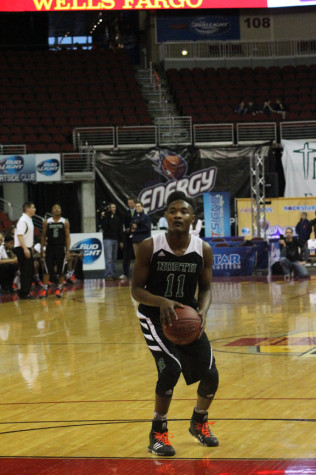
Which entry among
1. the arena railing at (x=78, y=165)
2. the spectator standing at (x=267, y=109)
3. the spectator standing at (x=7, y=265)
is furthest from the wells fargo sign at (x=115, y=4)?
the spectator standing at (x=267, y=109)

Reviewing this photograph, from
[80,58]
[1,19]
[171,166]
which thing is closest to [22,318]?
[171,166]

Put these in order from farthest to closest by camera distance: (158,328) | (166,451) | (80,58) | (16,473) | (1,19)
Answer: (1,19) → (80,58) → (158,328) → (166,451) → (16,473)

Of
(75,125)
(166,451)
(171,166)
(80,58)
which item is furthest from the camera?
(80,58)

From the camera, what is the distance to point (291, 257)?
57.7 feet

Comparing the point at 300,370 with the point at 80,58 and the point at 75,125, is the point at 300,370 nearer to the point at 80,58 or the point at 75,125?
the point at 75,125

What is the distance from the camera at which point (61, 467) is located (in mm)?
4168

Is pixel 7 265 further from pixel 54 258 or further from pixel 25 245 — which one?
pixel 25 245

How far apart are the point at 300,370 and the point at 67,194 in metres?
19.2

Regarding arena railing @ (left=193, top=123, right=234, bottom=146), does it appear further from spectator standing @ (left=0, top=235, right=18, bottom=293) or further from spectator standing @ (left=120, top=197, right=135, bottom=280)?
spectator standing @ (left=0, top=235, right=18, bottom=293)

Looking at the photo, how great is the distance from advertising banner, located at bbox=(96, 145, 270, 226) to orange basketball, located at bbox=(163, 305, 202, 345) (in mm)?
17552

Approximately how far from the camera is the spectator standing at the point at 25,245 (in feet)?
43.2

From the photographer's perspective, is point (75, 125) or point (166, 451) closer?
point (166, 451)

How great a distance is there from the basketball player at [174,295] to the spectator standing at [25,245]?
8697 millimetres

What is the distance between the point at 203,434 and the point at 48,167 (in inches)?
665
